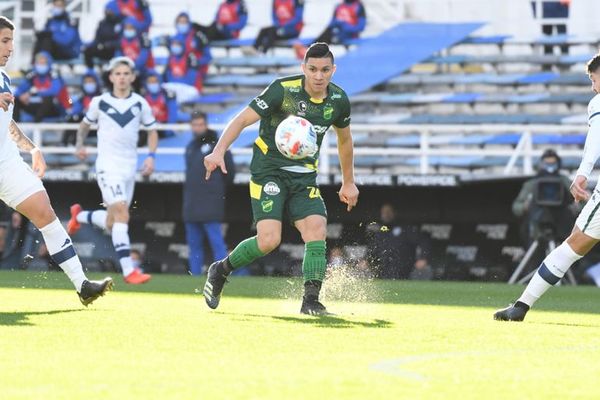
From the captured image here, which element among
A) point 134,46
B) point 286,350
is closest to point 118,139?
point 286,350

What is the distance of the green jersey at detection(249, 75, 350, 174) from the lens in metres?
9.51

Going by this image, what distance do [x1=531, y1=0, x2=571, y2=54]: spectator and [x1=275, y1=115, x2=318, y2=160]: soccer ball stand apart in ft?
51.6

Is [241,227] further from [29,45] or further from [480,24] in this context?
[29,45]

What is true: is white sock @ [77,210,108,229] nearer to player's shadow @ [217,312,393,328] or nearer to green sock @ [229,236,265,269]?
green sock @ [229,236,265,269]

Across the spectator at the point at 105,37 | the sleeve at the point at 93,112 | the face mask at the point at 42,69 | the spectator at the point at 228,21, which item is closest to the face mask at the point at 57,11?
the spectator at the point at 105,37

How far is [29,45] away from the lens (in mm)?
26578

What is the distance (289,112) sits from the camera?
31.4 ft

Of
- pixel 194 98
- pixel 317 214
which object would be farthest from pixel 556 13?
pixel 317 214

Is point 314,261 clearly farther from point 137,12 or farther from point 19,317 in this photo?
point 137,12

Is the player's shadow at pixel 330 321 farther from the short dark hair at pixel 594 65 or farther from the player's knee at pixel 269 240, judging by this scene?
the short dark hair at pixel 594 65

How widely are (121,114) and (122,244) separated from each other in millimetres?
1343

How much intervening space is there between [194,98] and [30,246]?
5.06m

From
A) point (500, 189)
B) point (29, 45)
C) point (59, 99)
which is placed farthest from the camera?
point (29, 45)

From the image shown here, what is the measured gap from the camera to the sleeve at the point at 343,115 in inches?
380
